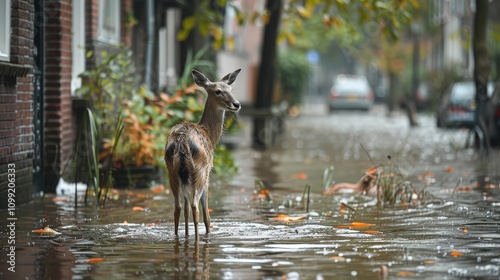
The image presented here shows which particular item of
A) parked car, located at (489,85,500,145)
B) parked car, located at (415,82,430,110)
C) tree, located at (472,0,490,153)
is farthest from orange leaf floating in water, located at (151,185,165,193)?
parked car, located at (415,82,430,110)

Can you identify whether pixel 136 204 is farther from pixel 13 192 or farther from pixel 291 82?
pixel 291 82

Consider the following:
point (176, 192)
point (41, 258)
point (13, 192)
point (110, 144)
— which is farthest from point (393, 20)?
point (41, 258)

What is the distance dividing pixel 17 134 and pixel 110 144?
7.40 ft

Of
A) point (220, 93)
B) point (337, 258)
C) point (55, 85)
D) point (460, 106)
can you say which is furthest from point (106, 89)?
point (460, 106)

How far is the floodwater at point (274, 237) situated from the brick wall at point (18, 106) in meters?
0.38

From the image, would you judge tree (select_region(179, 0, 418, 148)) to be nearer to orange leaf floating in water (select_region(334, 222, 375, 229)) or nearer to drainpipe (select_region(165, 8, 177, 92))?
drainpipe (select_region(165, 8, 177, 92))

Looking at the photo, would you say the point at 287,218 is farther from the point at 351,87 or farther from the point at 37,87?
the point at 351,87

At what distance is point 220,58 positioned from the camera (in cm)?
4138

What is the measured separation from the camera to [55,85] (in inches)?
583

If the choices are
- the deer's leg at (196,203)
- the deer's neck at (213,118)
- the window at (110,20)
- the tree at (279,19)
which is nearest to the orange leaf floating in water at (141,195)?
the deer's neck at (213,118)

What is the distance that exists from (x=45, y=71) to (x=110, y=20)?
4166 millimetres

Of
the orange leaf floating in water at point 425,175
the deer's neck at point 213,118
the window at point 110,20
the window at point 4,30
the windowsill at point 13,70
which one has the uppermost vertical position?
the window at point 110,20

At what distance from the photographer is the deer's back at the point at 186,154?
10.0 meters

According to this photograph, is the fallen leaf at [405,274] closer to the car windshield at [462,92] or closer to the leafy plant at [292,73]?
the car windshield at [462,92]
